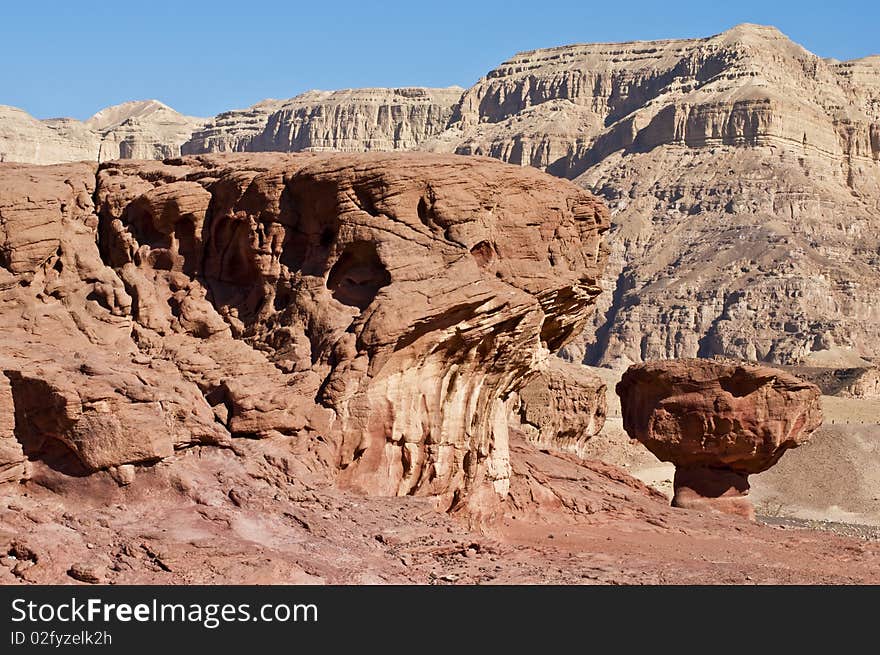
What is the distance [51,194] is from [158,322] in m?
2.58

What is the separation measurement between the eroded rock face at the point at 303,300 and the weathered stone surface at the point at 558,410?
14998 millimetres

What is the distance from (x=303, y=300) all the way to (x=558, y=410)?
19.1 m

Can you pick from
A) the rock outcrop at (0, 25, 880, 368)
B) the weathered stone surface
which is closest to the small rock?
the weathered stone surface

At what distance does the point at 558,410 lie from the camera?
40625mm

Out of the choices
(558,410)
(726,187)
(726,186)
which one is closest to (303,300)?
(558,410)

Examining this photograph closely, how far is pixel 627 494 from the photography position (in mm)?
28969

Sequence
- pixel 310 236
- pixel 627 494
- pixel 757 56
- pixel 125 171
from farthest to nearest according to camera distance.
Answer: pixel 757 56
pixel 627 494
pixel 125 171
pixel 310 236

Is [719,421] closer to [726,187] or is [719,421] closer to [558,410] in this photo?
[558,410]

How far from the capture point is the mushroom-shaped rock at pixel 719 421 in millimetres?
31938

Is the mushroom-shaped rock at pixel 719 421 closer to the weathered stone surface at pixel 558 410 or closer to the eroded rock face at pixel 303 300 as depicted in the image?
the weathered stone surface at pixel 558 410

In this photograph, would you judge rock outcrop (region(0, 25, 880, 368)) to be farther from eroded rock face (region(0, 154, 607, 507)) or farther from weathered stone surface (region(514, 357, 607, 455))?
eroded rock face (region(0, 154, 607, 507))

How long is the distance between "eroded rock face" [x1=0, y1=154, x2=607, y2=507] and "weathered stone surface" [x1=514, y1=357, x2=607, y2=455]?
15.0 metres
